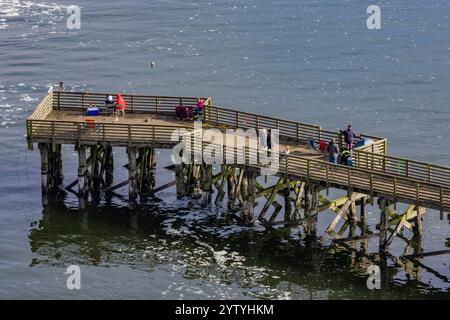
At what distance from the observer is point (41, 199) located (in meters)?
83.7

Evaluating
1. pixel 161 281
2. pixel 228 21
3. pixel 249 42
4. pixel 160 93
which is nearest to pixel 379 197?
pixel 161 281

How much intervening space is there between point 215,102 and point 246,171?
30.0 meters

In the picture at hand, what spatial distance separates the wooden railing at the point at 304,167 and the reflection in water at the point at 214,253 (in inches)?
174

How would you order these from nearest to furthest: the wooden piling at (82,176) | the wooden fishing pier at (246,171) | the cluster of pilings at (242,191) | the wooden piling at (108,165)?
the wooden fishing pier at (246,171), the cluster of pilings at (242,191), the wooden piling at (82,176), the wooden piling at (108,165)

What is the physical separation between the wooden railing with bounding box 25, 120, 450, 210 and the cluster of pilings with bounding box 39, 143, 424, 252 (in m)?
0.58

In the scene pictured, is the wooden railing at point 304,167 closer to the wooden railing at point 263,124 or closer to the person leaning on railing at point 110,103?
the wooden railing at point 263,124

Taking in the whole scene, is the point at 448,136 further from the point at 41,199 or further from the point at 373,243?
the point at 41,199

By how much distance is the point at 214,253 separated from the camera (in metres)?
75.4

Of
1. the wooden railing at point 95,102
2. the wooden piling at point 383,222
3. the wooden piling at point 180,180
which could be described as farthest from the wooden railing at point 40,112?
the wooden piling at point 383,222

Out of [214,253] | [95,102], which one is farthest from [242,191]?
[95,102]

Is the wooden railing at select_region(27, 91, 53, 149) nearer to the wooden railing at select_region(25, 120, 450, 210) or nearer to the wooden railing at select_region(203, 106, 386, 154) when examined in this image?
the wooden railing at select_region(25, 120, 450, 210)

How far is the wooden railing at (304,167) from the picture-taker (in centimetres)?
7156

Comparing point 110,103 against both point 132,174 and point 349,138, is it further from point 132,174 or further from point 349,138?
point 349,138

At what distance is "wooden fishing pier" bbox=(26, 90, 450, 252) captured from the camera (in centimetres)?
7356
